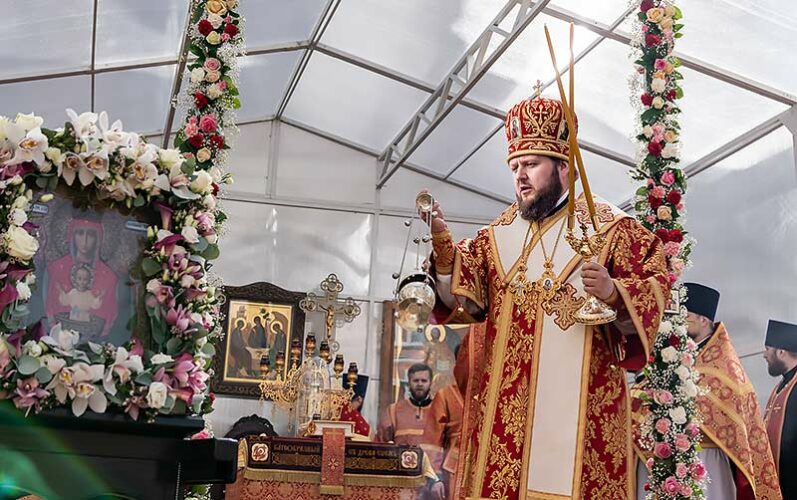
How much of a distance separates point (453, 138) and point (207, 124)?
813 centimetres

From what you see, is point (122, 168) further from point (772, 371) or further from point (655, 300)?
point (772, 371)

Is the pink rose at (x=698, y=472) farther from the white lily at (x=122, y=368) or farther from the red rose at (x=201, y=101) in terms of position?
the white lily at (x=122, y=368)

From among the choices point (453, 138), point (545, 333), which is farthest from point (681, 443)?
point (453, 138)

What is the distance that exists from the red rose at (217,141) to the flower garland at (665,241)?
2.55 meters

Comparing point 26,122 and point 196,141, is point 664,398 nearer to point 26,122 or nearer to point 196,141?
point 196,141

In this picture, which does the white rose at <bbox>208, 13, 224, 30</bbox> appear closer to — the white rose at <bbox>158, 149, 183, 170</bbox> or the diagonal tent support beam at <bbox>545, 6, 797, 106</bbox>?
the white rose at <bbox>158, 149, 183, 170</bbox>

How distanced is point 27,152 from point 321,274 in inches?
451

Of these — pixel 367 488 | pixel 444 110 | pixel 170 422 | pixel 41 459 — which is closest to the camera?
pixel 41 459

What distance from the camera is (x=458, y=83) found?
11836 mm

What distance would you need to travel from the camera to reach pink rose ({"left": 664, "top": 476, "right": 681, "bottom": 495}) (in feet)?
17.5

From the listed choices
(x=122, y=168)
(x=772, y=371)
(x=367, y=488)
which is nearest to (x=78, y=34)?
(x=367, y=488)

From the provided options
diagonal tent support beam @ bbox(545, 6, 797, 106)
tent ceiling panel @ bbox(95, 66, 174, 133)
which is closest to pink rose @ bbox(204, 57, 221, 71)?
diagonal tent support beam @ bbox(545, 6, 797, 106)

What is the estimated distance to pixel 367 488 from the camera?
6.96m

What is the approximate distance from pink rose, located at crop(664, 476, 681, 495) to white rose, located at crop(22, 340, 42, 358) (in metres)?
3.99
